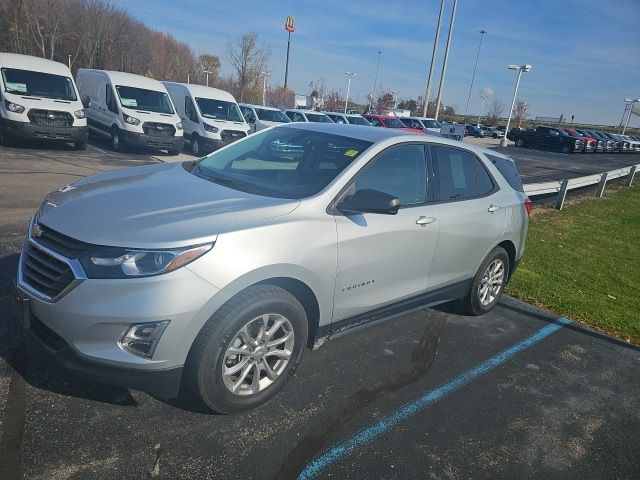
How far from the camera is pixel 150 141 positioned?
13211mm

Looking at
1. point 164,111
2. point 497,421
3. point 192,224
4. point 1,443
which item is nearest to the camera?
point 1,443

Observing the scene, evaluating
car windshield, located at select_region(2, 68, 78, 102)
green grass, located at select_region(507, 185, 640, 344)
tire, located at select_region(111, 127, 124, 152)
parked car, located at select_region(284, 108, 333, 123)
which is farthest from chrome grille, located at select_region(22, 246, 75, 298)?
parked car, located at select_region(284, 108, 333, 123)

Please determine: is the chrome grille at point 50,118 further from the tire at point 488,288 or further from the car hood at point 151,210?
the tire at point 488,288

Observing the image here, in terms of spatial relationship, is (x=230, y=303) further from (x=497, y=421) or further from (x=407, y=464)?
(x=497, y=421)

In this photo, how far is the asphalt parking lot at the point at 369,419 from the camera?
8.13 feet

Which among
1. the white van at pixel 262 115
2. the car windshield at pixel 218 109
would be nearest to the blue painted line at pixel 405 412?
the car windshield at pixel 218 109

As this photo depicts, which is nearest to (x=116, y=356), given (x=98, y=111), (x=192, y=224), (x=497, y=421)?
(x=192, y=224)

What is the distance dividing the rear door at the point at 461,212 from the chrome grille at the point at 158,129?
36.3 feet

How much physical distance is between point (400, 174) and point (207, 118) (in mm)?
12713

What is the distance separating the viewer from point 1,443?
237 cm

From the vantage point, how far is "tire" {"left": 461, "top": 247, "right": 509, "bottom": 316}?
4.57 meters

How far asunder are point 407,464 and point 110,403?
1827 mm

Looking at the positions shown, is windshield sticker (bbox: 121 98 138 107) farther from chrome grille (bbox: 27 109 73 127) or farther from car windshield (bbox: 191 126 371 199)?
car windshield (bbox: 191 126 371 199)

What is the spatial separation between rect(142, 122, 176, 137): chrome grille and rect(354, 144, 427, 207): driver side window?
36.9 feet
